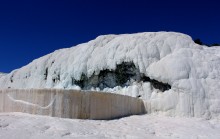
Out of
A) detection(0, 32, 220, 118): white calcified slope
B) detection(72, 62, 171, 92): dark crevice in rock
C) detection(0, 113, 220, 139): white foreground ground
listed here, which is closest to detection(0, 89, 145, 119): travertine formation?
detection(0, 113, 220, 139): white foreground ground

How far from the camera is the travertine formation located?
10805 millimetres

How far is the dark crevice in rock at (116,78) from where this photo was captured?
17109 millimetres

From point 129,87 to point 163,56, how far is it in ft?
7.99

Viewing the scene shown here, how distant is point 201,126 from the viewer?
39.8 feet

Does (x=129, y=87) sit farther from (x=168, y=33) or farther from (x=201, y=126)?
(x=201, y=126)

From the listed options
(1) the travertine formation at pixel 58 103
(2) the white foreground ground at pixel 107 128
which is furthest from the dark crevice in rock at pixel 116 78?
(1) the travertine formation at pixel 58 103

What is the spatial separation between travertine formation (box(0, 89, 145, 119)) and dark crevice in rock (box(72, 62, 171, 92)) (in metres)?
4.74

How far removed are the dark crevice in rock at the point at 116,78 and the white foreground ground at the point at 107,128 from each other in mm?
3956

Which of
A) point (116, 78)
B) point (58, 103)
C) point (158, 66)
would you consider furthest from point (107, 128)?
point (116, 78)

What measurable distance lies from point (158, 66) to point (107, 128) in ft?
21.0

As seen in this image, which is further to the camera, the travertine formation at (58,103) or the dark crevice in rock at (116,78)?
the dark crevice in rock at (116,78)

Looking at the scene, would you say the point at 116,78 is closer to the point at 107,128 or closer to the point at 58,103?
the point at 58,103

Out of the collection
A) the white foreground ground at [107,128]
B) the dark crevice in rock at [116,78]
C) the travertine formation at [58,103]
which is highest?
the dark crevice in rock at [116,78]

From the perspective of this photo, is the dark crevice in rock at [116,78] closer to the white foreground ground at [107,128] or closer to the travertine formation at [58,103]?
the white foreground ground at [107,128]
